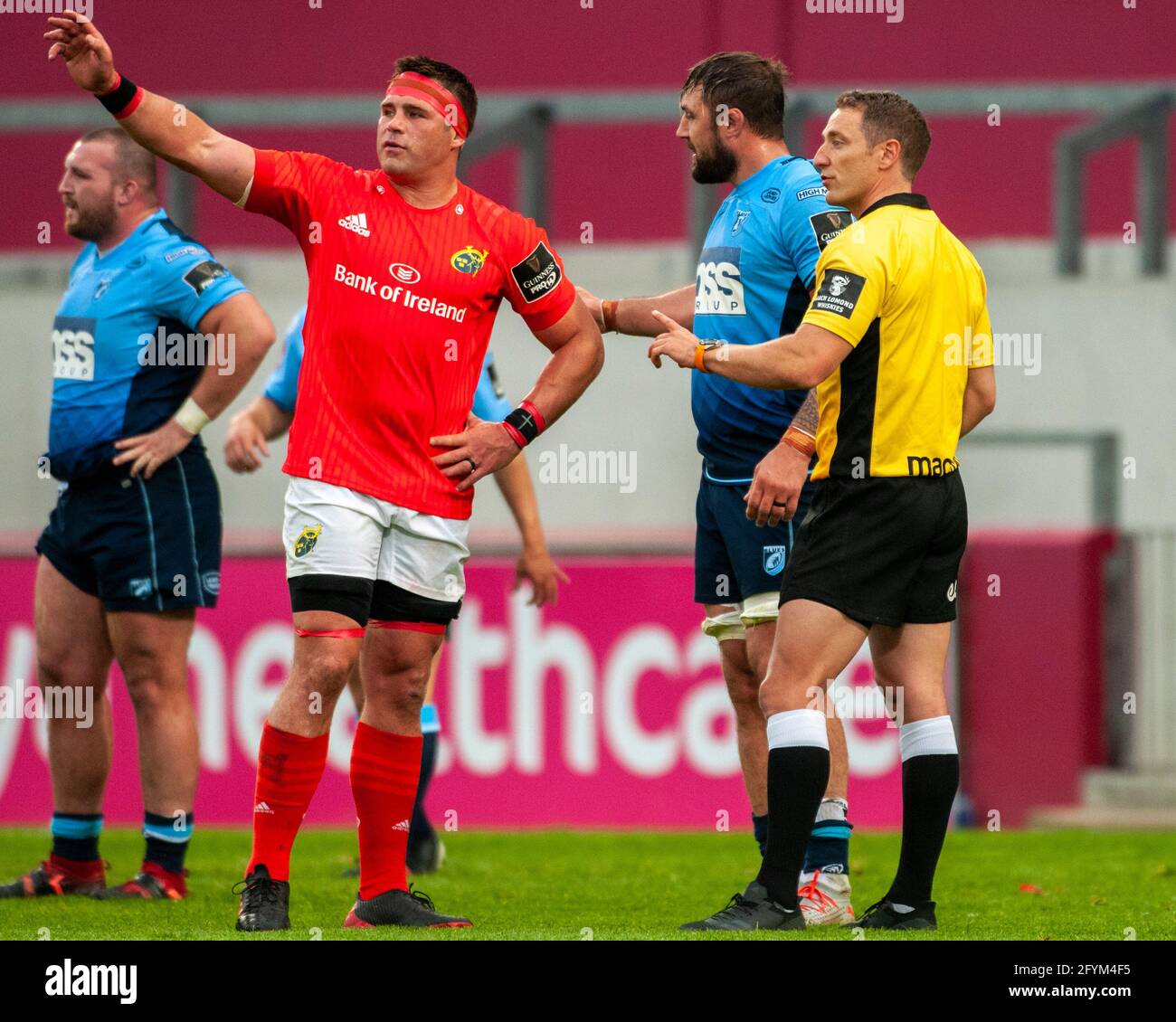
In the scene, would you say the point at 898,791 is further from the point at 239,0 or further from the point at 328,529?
the point at 239,0

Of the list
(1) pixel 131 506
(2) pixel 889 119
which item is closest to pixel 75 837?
(1) pixel 131 506

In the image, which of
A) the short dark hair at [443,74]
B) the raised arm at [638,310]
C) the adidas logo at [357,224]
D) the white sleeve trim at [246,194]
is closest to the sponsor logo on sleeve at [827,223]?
the raised arm at [638,310]

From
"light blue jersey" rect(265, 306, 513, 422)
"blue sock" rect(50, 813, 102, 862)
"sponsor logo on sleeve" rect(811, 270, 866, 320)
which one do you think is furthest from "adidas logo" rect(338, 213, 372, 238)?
"blue sock" rect(50, 813, 102, 862)

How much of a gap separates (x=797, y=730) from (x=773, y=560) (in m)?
0.69

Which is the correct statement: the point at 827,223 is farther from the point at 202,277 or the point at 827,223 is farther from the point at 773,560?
the point at 202,277

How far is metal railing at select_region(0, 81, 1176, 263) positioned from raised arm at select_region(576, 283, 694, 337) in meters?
4.76

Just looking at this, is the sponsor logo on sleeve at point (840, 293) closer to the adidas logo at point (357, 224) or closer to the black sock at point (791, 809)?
the black sock at point (791, 809)

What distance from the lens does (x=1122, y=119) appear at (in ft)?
35.3

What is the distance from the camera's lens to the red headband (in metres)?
4.53

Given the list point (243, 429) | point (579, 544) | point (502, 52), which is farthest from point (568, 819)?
point (502, 52)

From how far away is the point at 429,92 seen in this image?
4543 millimetres

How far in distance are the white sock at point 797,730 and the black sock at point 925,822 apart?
0.29 metres

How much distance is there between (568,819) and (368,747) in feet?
11.9
